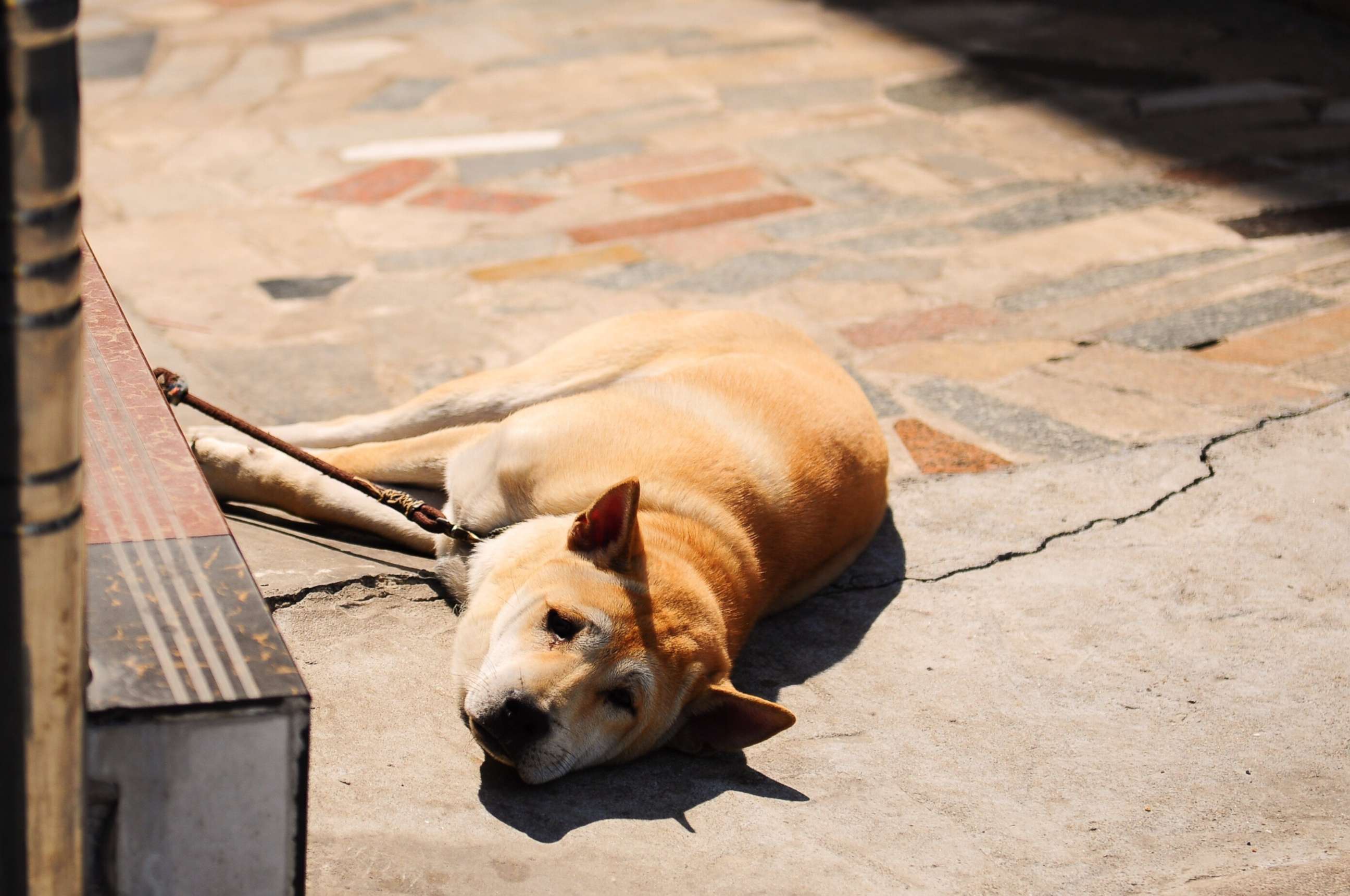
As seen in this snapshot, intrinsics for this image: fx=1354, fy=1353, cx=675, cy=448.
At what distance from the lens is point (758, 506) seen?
3.43 m

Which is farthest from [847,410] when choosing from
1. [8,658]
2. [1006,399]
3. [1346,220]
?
[1346,220]

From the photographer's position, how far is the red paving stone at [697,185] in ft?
22.2

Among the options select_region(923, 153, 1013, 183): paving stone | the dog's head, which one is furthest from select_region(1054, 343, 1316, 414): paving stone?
the dog's head

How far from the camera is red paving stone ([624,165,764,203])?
6.77 metres

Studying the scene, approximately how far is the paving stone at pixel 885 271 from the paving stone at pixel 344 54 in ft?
13.7

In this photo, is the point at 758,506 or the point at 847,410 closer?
the point at 758,506

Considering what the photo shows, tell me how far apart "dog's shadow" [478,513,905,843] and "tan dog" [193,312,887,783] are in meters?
0.05

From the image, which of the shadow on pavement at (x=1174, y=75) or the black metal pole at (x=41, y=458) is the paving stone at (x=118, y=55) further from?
the black metal pole at (x=41, y=458)

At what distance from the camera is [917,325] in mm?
5461

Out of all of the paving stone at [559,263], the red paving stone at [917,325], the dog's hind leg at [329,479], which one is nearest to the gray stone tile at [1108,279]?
the red paving stone at [917,325]

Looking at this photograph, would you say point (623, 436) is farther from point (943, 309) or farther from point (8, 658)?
point (943, 309)

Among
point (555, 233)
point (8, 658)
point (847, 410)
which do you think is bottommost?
point (555, 233)

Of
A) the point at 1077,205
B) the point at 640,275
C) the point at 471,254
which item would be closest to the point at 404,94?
the point at 471,254

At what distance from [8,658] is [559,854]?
1.26 meters
